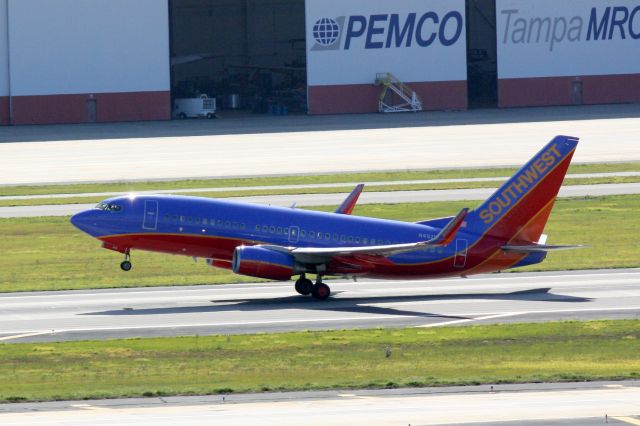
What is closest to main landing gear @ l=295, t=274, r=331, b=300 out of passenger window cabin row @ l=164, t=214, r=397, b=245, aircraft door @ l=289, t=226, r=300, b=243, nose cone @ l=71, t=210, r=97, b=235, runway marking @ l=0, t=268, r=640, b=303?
aircraft door @ l=289, t=226, r=300, b=243

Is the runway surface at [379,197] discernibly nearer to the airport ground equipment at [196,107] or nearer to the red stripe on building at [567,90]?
the red stripe on building at [567,90]

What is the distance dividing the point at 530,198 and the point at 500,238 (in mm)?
1865

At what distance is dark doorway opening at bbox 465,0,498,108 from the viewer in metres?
151

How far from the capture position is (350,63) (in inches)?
5197

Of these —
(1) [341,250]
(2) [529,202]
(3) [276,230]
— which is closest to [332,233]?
(1) [341,250]

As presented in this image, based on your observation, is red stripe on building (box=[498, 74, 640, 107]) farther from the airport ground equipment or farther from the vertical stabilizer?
the vertical stabilizer

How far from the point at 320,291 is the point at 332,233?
2290 mm

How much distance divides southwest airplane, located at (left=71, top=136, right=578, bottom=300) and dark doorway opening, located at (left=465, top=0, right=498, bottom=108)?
10392 cm

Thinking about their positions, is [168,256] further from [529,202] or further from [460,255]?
[529,202]

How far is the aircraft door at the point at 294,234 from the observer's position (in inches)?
1784

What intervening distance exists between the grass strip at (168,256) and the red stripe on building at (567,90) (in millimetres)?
63632

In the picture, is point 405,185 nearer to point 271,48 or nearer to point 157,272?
point 157,272

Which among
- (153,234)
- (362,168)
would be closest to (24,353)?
(153,234)

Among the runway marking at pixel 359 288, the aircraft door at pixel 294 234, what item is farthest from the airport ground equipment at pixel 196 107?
the aircraft door at pixel 294 234
